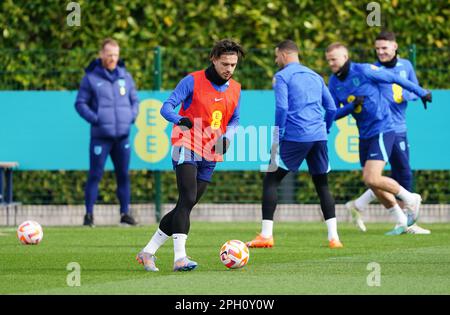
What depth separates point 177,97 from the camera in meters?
10.6

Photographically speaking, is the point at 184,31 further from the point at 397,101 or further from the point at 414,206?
the point at 414,206

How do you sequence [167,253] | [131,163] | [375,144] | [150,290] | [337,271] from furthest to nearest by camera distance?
1. [131,163]
2. [375,144]
3. [167,253]
4. [337,271]
5. [150,290]

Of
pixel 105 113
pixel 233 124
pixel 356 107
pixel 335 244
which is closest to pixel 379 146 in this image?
pixel 356 107

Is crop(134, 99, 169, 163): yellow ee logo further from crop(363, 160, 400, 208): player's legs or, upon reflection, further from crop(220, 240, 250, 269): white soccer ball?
crop(220, 240, 250, 269): white soccer ball

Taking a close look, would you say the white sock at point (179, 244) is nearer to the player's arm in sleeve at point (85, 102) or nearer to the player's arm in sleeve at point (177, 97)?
the player's arm in sleeve at point (177, 97)

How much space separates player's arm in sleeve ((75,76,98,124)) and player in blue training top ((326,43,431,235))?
3.78 metres

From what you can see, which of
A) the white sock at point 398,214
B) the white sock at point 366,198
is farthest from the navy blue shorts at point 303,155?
the white sock at point 366,198

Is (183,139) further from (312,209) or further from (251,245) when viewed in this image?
(312,209)

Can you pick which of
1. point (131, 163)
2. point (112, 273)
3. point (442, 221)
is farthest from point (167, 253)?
point (442, 221)

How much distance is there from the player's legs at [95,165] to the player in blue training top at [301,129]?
421 centimetres

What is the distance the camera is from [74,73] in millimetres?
18234

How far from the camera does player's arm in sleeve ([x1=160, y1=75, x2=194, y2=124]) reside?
1041 cm

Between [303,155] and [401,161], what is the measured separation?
108 inches

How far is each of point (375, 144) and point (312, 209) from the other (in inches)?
141
